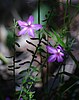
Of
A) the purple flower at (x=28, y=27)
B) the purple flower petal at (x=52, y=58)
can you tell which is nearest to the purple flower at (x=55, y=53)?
the purple flower petal at (x=52, y=58)

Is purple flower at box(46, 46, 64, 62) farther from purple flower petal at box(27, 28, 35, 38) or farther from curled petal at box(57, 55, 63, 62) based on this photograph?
purple flower petal at box(27, 28, 35, 38)

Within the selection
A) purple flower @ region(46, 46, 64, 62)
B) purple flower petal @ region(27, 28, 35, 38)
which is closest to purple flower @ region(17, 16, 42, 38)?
purple flower petal @ region(27, 28, 35, 38)

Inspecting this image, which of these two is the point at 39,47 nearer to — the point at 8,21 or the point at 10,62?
the point at 10,62

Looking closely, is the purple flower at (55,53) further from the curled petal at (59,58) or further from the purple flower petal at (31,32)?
the purple flower petal at (31,32)

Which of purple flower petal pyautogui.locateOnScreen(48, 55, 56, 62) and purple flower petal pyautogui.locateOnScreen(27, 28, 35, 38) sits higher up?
purple flower petal pyautogui.locateOnScreen(27, 28, 35, 38)

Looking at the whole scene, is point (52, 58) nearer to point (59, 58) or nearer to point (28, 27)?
point (59, 58)

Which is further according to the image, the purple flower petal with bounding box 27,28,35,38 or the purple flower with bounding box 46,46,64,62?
the purple flower with bounding box 46,46,64,62

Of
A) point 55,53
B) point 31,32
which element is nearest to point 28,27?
point 31,32

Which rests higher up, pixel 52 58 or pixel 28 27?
pixel 28 27
